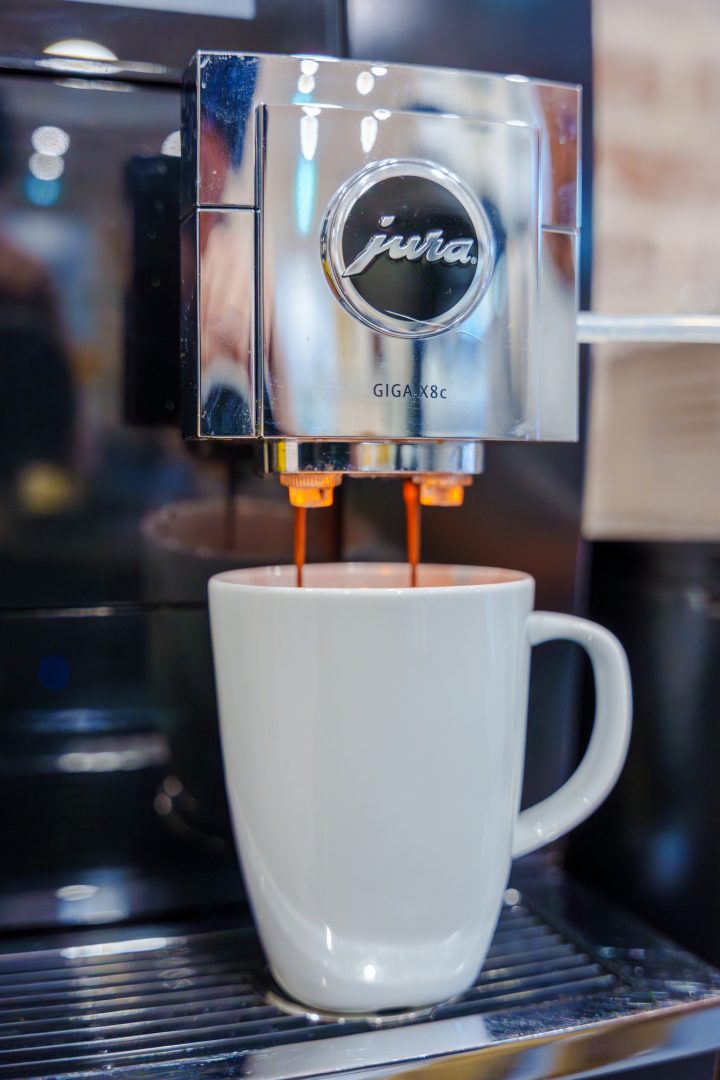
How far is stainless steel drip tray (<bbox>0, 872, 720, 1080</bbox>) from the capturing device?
36cm

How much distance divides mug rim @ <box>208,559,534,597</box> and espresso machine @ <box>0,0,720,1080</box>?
0.7 inches

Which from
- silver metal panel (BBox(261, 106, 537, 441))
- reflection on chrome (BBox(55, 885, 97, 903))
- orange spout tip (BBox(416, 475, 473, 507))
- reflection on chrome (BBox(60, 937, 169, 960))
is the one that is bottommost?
reflection on chrome (BBox(60, 937, 169, 960))

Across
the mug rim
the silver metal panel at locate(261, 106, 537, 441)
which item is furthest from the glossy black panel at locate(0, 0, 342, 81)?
the mug rim

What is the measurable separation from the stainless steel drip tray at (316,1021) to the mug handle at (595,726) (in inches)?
2.3

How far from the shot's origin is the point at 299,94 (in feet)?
1.28

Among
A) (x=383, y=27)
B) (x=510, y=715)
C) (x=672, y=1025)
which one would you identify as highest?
(x=383, y=27)

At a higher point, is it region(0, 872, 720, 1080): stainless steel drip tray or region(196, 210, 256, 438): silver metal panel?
region(196, 210, 256, 438): silver metal panel

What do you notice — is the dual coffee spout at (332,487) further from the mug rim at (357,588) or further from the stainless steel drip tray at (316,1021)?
the stainless steel drip tray at (316,1021)

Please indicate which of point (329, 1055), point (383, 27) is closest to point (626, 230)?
point (383, 27)

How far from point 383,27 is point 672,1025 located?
45 centimetres

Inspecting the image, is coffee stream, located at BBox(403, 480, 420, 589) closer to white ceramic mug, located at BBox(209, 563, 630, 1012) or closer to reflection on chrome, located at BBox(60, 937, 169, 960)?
white ceramic mug, located at BBox(209, 563, 630, 1012)

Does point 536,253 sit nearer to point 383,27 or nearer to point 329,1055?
point 383,27

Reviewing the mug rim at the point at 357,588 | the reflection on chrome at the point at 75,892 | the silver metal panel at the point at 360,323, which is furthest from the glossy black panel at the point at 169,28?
the reflection on chrome at the point at 75,892

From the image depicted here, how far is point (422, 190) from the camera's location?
393 millimetres
